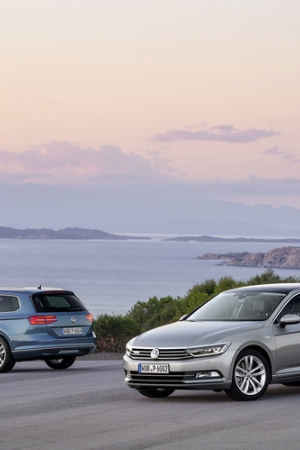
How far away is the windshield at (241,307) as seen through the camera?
16547 millimetres

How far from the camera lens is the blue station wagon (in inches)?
843

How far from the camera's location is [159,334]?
52.6 ft

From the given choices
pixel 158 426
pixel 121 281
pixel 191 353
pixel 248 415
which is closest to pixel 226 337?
pixel 191 353

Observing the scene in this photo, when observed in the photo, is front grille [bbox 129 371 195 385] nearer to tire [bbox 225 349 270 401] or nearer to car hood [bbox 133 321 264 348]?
car hood [bbox 133 321 264 348]

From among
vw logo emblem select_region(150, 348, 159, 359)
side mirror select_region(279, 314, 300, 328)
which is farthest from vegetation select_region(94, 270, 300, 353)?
vw logo emblem select_region(150, 348, 159, 359)

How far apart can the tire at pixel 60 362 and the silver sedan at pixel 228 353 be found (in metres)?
6.59

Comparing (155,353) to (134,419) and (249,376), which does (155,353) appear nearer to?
(249,376)

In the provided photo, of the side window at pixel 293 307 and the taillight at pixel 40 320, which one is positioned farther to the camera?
the taillight at pixel 40 320

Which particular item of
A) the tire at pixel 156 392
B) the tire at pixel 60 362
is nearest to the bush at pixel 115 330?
the tire at pixel 60 362

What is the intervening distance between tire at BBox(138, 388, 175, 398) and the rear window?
5.59 metres

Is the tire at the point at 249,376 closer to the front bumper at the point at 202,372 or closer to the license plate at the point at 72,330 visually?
the front bumper at the point at 202,372

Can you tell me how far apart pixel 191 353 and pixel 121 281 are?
569 feet

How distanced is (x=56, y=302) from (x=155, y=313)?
25.8 metres

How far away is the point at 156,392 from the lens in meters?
16.5
